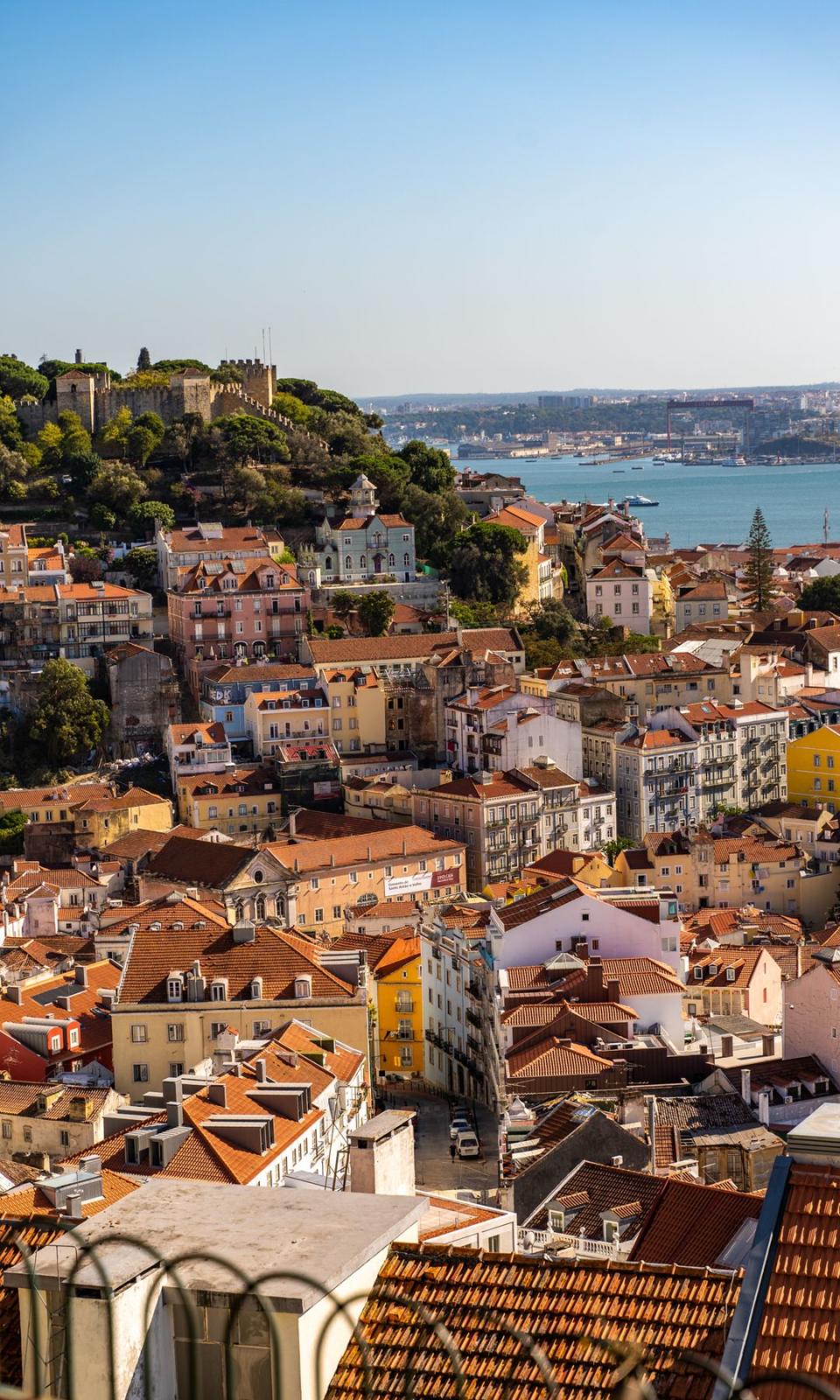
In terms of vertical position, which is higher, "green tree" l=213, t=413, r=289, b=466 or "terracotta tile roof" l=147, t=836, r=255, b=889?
"green tree" l=213, t=413, r=289, b=466

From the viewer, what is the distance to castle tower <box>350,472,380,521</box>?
34.9m

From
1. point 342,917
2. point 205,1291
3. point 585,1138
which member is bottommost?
point 342,917

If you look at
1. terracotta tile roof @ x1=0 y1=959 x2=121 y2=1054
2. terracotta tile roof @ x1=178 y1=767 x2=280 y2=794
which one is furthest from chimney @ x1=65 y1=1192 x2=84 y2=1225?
terracotta tile roof @ x1=178 y1=767 x2=280 y2=794

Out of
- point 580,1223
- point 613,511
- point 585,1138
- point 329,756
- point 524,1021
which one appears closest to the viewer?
point 580,1223

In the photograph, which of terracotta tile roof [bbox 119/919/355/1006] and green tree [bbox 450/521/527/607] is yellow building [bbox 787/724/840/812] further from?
terracotta tile roof [bbox 119/919/355/1006]

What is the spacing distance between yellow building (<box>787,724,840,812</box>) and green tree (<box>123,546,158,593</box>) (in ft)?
35.7

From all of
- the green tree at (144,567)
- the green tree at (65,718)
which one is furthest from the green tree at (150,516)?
the green tree at (65,718)

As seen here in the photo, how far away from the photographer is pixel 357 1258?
4.80m

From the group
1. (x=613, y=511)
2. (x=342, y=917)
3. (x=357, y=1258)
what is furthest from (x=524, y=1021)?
(x=613, y=511)

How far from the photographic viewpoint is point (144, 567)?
1334 inches

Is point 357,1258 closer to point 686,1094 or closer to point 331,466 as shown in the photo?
point 686,1094

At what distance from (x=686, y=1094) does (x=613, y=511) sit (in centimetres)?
2745

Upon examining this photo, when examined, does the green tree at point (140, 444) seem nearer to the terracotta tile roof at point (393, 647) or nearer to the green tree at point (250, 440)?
the green tree at point (250, 440)

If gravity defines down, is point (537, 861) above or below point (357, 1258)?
below
